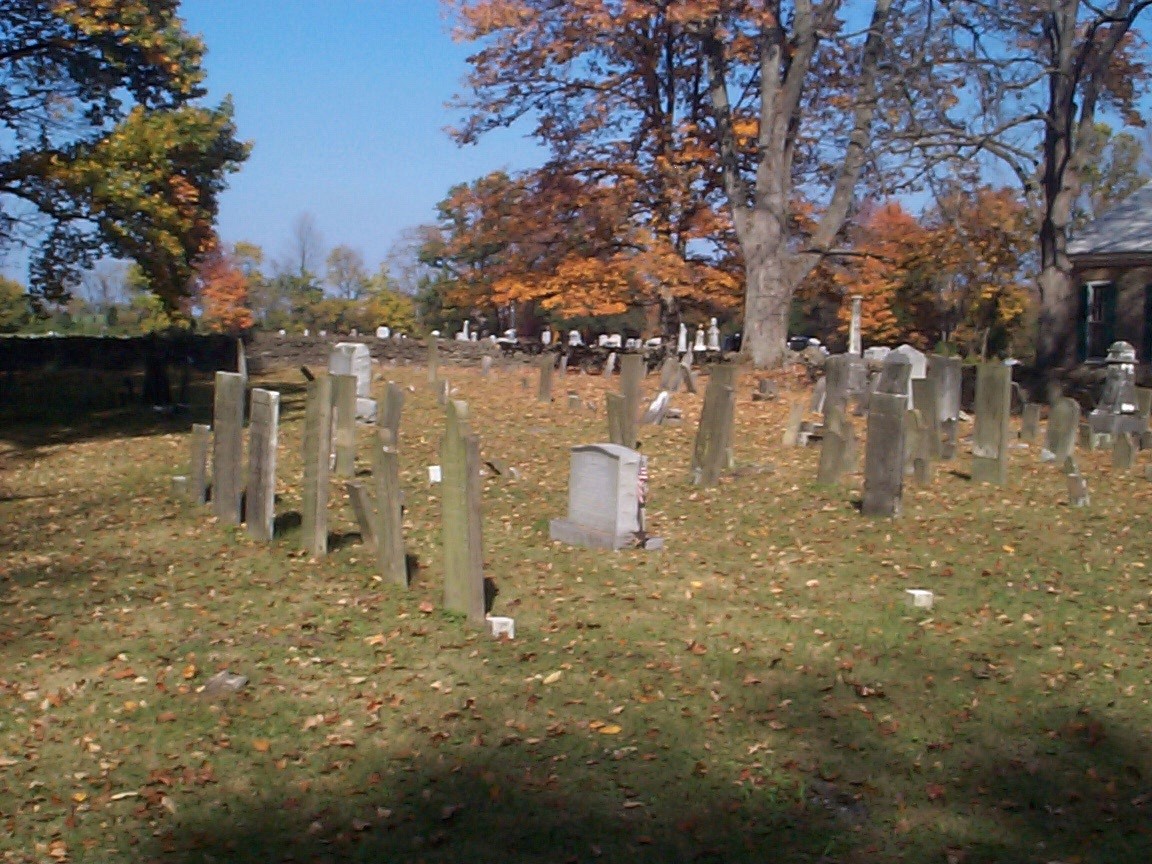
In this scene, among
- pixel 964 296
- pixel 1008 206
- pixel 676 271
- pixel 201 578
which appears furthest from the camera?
pixel 964 296

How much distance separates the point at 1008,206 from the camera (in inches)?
1458

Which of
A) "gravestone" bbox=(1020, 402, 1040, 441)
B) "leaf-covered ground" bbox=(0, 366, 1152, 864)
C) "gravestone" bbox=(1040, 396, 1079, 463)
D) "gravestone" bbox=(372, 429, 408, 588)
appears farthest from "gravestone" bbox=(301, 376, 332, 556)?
"gravestone" bbox=(1020, 402, 1040, 441)

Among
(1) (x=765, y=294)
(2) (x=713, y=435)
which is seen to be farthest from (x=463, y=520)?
(1) (x=765, y=294)

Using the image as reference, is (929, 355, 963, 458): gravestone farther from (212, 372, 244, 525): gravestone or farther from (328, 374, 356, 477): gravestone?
(212, 372, 244, 525): gravestone

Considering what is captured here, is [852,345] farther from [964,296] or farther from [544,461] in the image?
[544,461]

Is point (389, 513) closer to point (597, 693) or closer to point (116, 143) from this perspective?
point (597, 693)

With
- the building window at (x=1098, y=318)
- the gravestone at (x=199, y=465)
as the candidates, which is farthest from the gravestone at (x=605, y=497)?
the building window at (x=1098, y=318)

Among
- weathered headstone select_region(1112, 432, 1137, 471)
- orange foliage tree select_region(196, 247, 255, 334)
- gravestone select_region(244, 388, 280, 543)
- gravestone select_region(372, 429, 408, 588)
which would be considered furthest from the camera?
orange foliage tree select_region(196, 247, 255, 334)

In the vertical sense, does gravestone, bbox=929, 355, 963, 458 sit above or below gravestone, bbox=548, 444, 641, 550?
above

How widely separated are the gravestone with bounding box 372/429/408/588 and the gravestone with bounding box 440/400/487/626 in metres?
0.85

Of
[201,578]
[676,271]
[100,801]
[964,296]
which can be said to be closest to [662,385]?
[676,271]

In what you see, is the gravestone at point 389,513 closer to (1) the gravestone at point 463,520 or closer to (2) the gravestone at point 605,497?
(1) the gravestone at point 463,520

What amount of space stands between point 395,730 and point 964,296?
1734 inches

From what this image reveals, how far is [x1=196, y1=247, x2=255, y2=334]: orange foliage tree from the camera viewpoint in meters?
64.2
